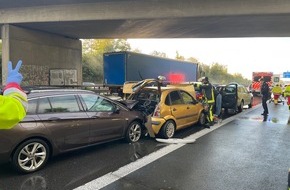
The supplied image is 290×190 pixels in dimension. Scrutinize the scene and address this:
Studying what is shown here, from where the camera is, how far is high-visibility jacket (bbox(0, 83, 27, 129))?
2.25 metres

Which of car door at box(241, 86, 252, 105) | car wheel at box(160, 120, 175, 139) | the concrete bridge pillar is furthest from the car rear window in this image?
car door at box(241, 86, 252, 105)

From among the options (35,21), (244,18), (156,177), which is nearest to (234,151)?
(156,177)

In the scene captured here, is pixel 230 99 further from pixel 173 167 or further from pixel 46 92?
pixel 46 92

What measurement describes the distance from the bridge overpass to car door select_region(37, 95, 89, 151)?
8.98 metres

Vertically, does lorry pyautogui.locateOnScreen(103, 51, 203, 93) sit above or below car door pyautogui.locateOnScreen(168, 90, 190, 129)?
above

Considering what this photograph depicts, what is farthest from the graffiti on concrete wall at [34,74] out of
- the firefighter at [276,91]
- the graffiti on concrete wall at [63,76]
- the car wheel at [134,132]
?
the firefighter at [276,91]

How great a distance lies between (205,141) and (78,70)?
15716 millimetres

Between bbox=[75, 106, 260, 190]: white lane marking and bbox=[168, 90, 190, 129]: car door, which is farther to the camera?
bbox=[168, 90, 190, 129]: car door

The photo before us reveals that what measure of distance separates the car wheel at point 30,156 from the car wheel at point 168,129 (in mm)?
3208

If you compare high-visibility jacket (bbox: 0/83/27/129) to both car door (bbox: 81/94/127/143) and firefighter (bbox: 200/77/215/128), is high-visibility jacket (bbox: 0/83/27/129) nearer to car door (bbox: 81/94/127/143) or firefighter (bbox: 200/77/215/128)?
car door (bbox: 81/94/127/143)

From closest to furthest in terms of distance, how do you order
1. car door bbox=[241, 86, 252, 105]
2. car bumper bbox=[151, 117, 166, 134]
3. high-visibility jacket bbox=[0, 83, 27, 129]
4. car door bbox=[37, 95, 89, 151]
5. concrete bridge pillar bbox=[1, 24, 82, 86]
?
high-visibility jacket bbox=[0, 83, 27, 129] < car door bbox=[37, 95, 89, 151] < car bumper bbox=[151, 117, 166, 134] < car door bbox=[241, 86, 252, 105] < concrete bridge pillar bbox=[1, 24, 82, 86]

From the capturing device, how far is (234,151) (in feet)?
20.3

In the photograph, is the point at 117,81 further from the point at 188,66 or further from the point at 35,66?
the point at 188,66

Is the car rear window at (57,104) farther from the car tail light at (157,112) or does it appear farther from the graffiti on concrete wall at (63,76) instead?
the graffiti on concrete wall at (63,76)
